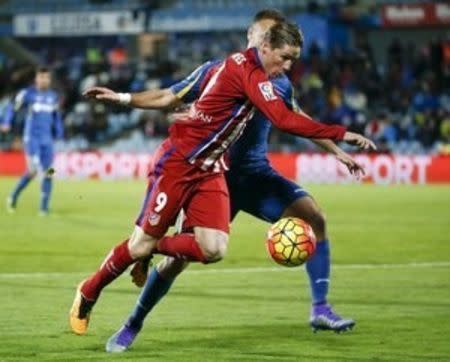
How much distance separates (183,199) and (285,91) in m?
1.34

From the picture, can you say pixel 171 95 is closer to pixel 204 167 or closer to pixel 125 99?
pixel 125 99

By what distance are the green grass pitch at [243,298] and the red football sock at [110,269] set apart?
367 mm

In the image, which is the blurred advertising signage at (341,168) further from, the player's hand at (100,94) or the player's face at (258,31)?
the player's hand at (100,94)

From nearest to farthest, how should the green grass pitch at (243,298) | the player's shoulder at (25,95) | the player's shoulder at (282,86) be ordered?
the green grass pitch at (243,298)
the player's shoulder at (282,86)
the player's shoulder at (25,95)

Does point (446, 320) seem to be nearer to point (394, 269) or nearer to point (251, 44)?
point (251, 44)

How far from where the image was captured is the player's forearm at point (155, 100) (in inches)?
364

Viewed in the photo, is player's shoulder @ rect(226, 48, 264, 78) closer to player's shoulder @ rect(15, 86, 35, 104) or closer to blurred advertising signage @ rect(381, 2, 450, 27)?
player's shoulder @ rect(15, 86, 35, 104)

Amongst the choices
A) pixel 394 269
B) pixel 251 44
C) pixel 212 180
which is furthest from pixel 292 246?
pixel 394 269

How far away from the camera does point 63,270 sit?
569 inches

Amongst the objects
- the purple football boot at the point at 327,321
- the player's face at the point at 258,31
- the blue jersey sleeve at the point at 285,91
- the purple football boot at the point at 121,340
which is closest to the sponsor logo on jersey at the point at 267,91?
the player's face at the point at 258,31

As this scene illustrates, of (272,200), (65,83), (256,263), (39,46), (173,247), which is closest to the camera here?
(173,247)

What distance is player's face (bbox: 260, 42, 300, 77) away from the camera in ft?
29.6

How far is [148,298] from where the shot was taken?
30.4 ft

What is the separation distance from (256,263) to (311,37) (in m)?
25.4
